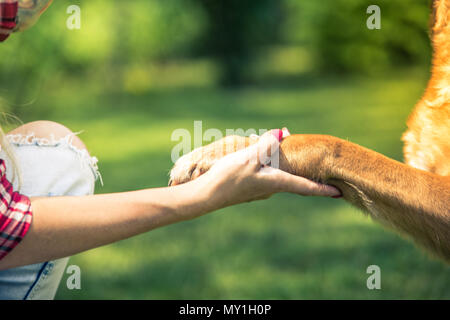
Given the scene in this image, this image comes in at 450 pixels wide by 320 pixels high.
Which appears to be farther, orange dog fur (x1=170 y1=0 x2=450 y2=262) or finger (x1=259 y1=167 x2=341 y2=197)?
orange dog fur (x1=170 y1=0 x2=450 y2=262)

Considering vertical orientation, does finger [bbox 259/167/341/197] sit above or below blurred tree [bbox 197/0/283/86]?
below

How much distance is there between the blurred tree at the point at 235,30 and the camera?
12.6m

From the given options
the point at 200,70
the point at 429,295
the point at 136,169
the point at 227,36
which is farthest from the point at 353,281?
the point at 200,70

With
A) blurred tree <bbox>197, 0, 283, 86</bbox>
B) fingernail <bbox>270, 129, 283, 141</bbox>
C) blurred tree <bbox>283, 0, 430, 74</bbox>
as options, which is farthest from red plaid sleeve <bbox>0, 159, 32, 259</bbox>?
blurred tree <bbox>197, 0, 283, 86</bbox>

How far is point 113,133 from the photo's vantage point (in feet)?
27.8

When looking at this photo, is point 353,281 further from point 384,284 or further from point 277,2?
point 277,2

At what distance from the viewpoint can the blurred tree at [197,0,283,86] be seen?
12609 millimetres

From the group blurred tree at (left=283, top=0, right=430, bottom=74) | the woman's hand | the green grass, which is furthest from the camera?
blurred tree at (left=283, top=0, right=430, bottom=74)

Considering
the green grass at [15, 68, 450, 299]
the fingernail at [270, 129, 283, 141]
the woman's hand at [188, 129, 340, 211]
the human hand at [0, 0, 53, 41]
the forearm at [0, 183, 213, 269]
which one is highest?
the human hand at [0, 0, 53, 41]

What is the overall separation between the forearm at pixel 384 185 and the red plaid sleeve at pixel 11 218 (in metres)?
0.89

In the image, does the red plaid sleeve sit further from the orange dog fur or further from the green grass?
the green grass

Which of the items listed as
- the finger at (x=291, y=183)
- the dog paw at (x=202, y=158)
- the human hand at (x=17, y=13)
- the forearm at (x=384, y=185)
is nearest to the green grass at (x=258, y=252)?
the forearm at (x=384, y=185)

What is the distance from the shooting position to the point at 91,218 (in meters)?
1.52

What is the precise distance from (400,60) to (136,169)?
914 cm
